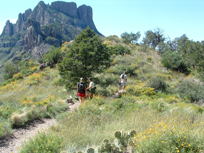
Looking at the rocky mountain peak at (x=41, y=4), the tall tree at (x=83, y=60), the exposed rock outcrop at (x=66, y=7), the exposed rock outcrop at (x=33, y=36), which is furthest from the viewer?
the exposed rock outcrop at (x=66, y=7)

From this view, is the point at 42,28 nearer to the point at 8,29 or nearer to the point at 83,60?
the point at 8,29

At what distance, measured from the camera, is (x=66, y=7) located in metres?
159

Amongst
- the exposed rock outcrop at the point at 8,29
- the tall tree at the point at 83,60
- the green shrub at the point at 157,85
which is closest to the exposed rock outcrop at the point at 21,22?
the exposed rock outcrop at the point at 8,29

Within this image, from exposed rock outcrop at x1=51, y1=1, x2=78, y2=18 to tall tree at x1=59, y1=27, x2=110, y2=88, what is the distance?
537 ft

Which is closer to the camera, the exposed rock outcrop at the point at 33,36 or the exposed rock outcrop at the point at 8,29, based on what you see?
the exposed rock outcrop at the point at 33,36

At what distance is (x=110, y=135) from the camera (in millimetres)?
4344

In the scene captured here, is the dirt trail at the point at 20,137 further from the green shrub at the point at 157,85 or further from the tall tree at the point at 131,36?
the tall tree at the point at 131,36

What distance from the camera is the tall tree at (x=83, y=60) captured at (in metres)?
10.5

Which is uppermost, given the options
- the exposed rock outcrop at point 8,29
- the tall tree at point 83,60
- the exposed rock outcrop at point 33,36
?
the exposed rock outcrop at point 8,29

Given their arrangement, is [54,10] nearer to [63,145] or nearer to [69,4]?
[69,4]

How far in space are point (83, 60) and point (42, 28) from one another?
352 feet

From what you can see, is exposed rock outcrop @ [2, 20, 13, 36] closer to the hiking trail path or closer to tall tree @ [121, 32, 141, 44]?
tall tree @ [121, 32, 141, 44]

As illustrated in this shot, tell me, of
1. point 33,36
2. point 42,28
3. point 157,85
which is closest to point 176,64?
point 157,85

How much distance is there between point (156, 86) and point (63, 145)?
376 inches
